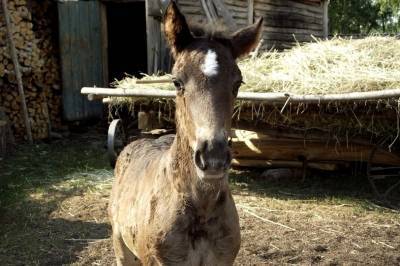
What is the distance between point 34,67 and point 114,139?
412cm

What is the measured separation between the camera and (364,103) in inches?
216

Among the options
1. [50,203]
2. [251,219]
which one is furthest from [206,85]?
[50,203]

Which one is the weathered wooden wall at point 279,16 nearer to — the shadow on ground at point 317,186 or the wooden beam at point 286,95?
the shadow on ground at point 317,186

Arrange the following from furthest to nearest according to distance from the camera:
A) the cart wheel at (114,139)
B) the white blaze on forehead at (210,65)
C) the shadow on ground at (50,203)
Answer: the cart wheel at (114,139) < the shadow on ground at (50,203) < the white blaze on forehead at (210,65)

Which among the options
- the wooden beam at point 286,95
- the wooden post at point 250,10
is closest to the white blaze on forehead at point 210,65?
the wooden beam at point 286,95

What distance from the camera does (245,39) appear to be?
9.13 feet

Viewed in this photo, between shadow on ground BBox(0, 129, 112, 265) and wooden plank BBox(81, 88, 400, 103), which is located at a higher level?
wooden plank BBox(81, 88, 400, 103)

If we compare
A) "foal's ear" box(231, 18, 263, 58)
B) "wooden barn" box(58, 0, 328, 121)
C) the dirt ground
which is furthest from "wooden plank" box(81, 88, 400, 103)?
"wooden barn" box(58, 0, 328, 121)

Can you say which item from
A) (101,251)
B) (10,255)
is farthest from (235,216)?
(10,255)

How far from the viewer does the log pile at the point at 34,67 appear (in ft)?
32.6

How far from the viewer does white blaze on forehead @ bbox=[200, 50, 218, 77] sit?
2.42 m

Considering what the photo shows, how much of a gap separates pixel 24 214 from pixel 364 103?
158 inches

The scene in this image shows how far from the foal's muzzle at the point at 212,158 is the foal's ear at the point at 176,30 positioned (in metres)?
0.68

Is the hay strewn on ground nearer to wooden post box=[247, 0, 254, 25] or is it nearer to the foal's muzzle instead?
wooden post box=[247, 0, 254, 25]
